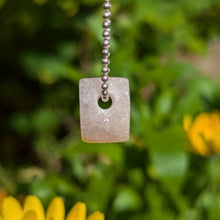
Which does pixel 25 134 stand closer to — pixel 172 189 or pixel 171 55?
pixel 171 55

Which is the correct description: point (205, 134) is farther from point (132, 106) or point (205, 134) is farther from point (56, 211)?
point (56, 211)

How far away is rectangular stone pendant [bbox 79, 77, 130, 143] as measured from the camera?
488mm

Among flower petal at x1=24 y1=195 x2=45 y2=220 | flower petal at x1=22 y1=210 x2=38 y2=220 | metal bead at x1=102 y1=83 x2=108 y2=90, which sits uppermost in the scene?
metal bead at x1=102 y1=83 x2=108 y2=90

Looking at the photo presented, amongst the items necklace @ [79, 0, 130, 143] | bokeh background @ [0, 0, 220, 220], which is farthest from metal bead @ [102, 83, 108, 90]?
bokeh background @ [0, 0, 220, 220]

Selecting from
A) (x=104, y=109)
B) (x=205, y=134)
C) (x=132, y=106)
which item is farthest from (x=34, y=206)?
(x=132, y=106)

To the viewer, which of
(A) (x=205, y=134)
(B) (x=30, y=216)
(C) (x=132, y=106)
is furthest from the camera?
(C) (x=132, y=106)

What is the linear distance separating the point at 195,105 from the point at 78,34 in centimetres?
40

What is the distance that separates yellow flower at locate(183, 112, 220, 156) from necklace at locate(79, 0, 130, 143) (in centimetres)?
23

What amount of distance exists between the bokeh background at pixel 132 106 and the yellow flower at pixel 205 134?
1.1 inches

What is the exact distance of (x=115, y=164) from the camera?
0.83 metres

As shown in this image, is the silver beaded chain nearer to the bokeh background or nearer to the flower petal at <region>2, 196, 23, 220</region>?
the flower petal at <region>2, 196, 23, 220</region>

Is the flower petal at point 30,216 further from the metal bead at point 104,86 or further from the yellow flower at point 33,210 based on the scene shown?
the metal bead at point 104,86

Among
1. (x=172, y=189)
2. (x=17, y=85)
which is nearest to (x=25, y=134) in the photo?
(x=17, y=85)

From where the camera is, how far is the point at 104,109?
0.49m
